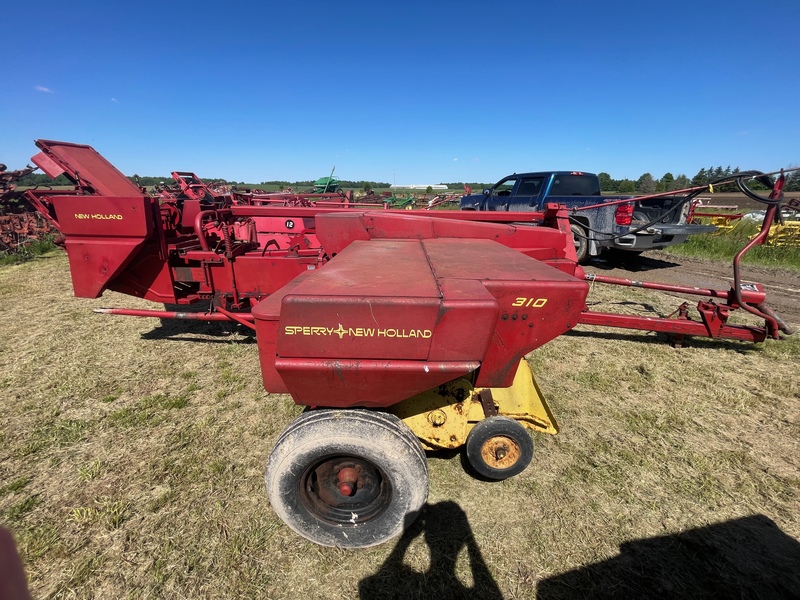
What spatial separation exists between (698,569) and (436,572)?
57.9 inches

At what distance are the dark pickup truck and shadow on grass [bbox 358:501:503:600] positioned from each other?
6.35m

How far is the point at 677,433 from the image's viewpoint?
307 cm

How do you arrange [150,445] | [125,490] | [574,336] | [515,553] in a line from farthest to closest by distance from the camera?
[574,336], [150,445], [125,490], [515,553]

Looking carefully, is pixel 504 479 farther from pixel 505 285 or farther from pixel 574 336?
pixel 574 336

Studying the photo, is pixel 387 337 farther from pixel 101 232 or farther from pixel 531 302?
pixel 101 232

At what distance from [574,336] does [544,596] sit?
3.72 meters

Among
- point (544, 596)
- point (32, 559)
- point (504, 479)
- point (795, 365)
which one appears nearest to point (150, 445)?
point (32, 559)

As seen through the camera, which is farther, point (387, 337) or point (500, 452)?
point (500, 452)

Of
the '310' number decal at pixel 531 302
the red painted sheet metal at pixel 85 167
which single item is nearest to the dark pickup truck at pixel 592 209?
the '310' number decal at pixel 531 302

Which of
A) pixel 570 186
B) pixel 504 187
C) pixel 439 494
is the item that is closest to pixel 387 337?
pixel 439 494

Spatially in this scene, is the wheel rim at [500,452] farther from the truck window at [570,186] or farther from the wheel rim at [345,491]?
the truck window at [570,186]

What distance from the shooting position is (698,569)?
201 cm

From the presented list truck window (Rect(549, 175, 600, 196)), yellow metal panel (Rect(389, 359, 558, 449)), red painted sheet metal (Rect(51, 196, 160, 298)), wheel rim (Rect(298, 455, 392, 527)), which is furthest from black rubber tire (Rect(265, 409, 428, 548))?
truck window (Rect(549, 175, 600, 196))

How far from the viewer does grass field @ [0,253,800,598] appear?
1.96 metres
